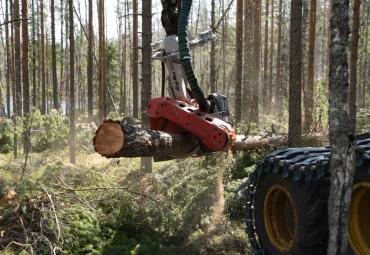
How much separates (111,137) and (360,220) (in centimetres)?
267

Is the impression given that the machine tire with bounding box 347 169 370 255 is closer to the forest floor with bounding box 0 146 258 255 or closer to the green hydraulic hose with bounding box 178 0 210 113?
the forest floor with bounding box 0 146 258 255

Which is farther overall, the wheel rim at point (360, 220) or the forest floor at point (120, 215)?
the forest floor at point (120, 215)

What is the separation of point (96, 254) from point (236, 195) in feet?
9.35

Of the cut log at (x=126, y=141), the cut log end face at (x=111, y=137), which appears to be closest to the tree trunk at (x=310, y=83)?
the cut log at (x=126, y=141)

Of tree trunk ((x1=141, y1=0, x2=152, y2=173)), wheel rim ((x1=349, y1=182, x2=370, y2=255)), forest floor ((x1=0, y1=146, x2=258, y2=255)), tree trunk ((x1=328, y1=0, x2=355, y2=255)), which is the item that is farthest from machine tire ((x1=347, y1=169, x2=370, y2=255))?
tree trunk ((x1=141, y1=0, x2=152, y2=173))

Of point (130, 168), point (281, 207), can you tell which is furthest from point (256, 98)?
point (281, 207)

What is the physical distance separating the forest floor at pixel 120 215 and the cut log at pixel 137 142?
1218 mm

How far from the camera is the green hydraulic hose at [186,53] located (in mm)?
5801

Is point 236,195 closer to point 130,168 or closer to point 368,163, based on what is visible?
point 368,163

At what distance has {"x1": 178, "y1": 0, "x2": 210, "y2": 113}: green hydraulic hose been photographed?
5.80 metres

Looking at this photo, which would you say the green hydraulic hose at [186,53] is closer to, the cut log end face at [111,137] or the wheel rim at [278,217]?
the cut log end face at [111,137]

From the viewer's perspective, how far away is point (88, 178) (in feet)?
26.0

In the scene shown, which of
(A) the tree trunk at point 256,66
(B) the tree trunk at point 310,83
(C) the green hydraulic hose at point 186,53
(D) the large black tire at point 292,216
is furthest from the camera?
(A) the tree trunk at point 256,66

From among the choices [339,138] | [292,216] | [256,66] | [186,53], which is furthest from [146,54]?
[256,66]
